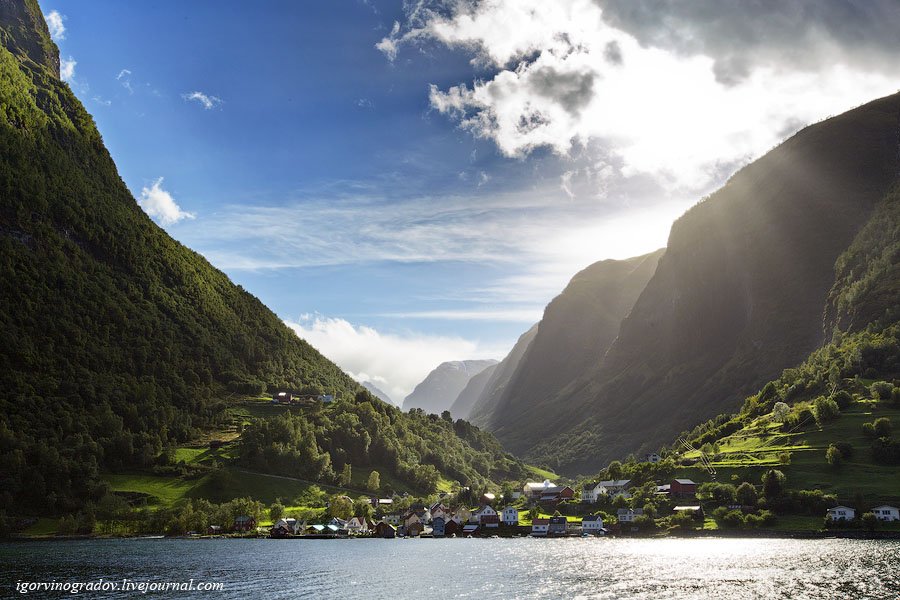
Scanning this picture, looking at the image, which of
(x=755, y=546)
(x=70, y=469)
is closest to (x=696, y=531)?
(x=755, y=546)

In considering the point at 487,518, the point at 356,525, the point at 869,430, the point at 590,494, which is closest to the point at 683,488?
the point at 590,494

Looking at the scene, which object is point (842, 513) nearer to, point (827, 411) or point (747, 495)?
point (747, 495)

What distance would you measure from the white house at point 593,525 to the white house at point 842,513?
49682 millimetres

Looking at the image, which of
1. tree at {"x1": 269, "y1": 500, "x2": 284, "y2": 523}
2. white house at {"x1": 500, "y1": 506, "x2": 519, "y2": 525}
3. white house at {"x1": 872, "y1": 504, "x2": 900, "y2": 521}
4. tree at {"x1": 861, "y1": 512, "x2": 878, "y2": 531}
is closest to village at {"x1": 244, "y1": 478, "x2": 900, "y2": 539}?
white house at {"x1": 500, "y1": 506, "x2": 519, "y2": 525}

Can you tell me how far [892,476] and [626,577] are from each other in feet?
328

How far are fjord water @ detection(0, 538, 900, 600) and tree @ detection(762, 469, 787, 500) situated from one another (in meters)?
24.1

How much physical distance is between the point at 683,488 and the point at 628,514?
17.8 m

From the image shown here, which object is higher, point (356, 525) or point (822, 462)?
point (822, 462)

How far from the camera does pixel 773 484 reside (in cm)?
15275

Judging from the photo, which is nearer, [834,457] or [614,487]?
[834,457]

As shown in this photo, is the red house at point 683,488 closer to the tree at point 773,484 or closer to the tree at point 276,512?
the tree at point 773,484

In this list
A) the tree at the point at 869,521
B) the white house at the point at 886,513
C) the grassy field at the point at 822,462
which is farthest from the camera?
the grassy field at the point at 822,462

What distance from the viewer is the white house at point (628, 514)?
16288 centimetres

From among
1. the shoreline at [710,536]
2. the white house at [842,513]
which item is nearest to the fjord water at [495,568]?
the shoreline at [710,536]
